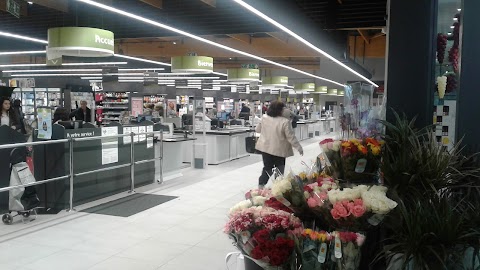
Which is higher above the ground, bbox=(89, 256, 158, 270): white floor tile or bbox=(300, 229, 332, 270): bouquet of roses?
bbox=(300, 229, 332, 270): bouquet of roses

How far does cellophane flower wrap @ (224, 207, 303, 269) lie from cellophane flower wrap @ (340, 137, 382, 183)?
1.84ft

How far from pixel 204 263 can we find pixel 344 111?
1.97 m

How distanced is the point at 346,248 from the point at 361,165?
28.5 inches

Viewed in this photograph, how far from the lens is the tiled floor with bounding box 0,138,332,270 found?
163 inches

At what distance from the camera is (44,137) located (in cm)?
581

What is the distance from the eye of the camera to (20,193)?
533 cm

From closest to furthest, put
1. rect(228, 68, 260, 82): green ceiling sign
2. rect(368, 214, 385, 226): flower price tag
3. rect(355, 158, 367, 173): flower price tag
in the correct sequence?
1. rect(368, 214, 385, 226): flower price tag
2. rect(355, 158, 367, 173): flower price tag
3. rect(228, 68, 260, 82): green ceiling sign

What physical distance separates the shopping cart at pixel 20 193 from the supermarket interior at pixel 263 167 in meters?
0.02

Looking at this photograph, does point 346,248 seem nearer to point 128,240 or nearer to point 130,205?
point 128,240

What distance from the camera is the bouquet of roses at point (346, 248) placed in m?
2.00

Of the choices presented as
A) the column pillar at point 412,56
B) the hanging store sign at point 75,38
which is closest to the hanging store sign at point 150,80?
the hanging store sign at point 75,38

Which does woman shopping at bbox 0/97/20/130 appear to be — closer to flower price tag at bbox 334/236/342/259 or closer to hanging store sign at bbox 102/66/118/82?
flower price tag at bbox 334/236/342/259

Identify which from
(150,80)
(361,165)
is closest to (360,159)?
(361,165)

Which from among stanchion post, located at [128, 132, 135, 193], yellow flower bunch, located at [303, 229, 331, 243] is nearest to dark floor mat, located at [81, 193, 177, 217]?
stanchion post, located at [128, 132, 135, 193]
